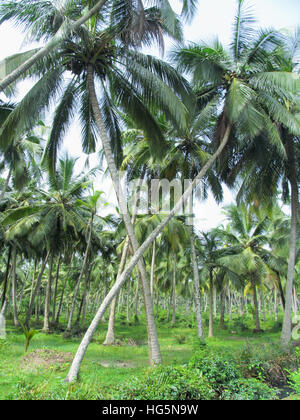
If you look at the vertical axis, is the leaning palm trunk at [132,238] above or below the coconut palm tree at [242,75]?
below

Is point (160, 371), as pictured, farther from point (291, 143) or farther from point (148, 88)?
point (291, 143)

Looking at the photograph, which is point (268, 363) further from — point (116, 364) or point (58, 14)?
point (58, 14)

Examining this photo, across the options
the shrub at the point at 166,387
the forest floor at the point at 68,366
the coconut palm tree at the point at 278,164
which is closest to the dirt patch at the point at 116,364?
the forest floor at the point at 68,366

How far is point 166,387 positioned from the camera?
564 centimetres

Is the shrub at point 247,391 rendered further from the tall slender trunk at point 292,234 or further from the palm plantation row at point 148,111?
the tall slender trunk at point 292,234

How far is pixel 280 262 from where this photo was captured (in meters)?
22.1

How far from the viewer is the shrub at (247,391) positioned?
6.12 metres

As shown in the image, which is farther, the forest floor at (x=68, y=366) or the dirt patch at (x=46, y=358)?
the dirt patch at (x=46, y=358)

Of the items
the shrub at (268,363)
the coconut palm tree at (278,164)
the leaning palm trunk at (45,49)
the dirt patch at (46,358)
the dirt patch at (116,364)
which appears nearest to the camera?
the leaning palm trunk at (45,49)

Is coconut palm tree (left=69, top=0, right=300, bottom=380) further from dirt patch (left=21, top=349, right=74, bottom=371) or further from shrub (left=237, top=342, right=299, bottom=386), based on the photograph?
dirt patch (left=21, top=349, right=74, bottom=371)

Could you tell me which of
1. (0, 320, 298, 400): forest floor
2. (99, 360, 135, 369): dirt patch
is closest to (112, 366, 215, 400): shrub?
(0, 320, 298, 400): forest floor

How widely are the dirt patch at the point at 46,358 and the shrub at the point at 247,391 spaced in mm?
5490

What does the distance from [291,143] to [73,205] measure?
12.1m

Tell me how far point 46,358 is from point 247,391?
6926 mm
